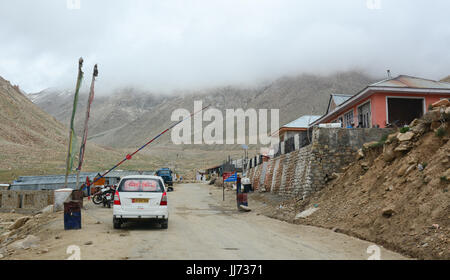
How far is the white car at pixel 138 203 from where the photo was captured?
39.3 ft

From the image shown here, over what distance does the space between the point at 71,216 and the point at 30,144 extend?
78766 mm

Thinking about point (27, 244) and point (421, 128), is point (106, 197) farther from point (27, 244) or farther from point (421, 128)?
point (421, 128)

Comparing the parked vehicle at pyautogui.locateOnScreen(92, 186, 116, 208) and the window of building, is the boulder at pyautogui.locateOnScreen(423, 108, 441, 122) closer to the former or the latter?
the window of building

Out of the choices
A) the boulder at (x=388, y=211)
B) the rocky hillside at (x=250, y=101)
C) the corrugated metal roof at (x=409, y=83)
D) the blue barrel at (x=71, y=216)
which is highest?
the rocky hillside at (x=250, y=101)

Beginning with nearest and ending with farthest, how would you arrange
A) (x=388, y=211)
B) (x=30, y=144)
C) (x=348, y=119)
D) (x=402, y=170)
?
(x=388, y=211) < (x=402, y=170) < (x=348, y=119) < (x=30, y=144)

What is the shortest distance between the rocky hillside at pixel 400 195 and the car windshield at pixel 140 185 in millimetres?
6080

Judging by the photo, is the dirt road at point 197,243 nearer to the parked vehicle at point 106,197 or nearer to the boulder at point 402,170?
the boulder at point 402,170

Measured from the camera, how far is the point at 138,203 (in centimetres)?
1202

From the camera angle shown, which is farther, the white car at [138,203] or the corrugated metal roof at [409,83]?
the corrugated metal roof at [409,83]

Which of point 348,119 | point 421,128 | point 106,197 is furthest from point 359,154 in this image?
point 106,197

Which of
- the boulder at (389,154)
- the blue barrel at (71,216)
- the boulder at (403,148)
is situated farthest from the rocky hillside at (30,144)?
the boulder at (403,148)
